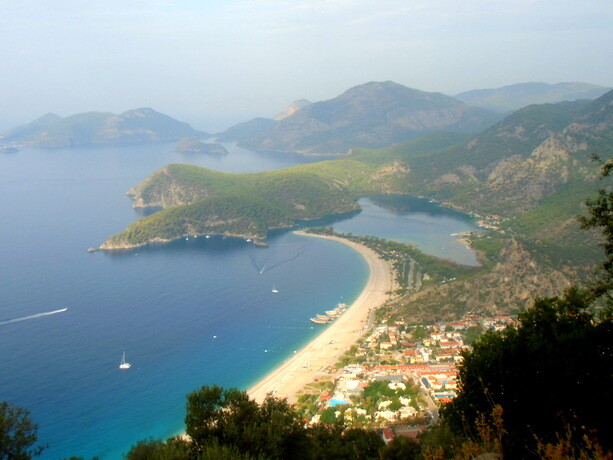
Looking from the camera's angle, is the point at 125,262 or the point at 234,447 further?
the point at 125,262

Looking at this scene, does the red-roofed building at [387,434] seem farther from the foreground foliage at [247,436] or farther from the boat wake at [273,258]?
the boat wake at [273,258]

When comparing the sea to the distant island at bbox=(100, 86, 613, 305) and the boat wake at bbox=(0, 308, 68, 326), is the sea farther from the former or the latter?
the distant island at bbox=(100, 86, 613, 305)

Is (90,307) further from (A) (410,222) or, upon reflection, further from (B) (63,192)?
(B) (63,192)

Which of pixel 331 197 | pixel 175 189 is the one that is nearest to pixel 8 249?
pixel 175 189

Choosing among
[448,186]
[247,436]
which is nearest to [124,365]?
[247,436]

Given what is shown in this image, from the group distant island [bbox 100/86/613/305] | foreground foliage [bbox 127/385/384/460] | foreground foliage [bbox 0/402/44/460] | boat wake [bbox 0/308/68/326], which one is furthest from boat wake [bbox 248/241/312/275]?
foreground foliage [bbox 0/402/44/460]

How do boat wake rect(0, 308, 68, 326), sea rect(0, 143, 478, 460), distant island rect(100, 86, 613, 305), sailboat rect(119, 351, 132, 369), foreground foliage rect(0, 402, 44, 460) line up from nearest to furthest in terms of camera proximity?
foreground foliage rect(0, 402, 44, 460), sea rect(0, 143, 478, 460), sailboat rect(119, 351, 132, 369), boat wake rect(0, 308, 68, 326), distant island rect(100, 86, 613, 305)
